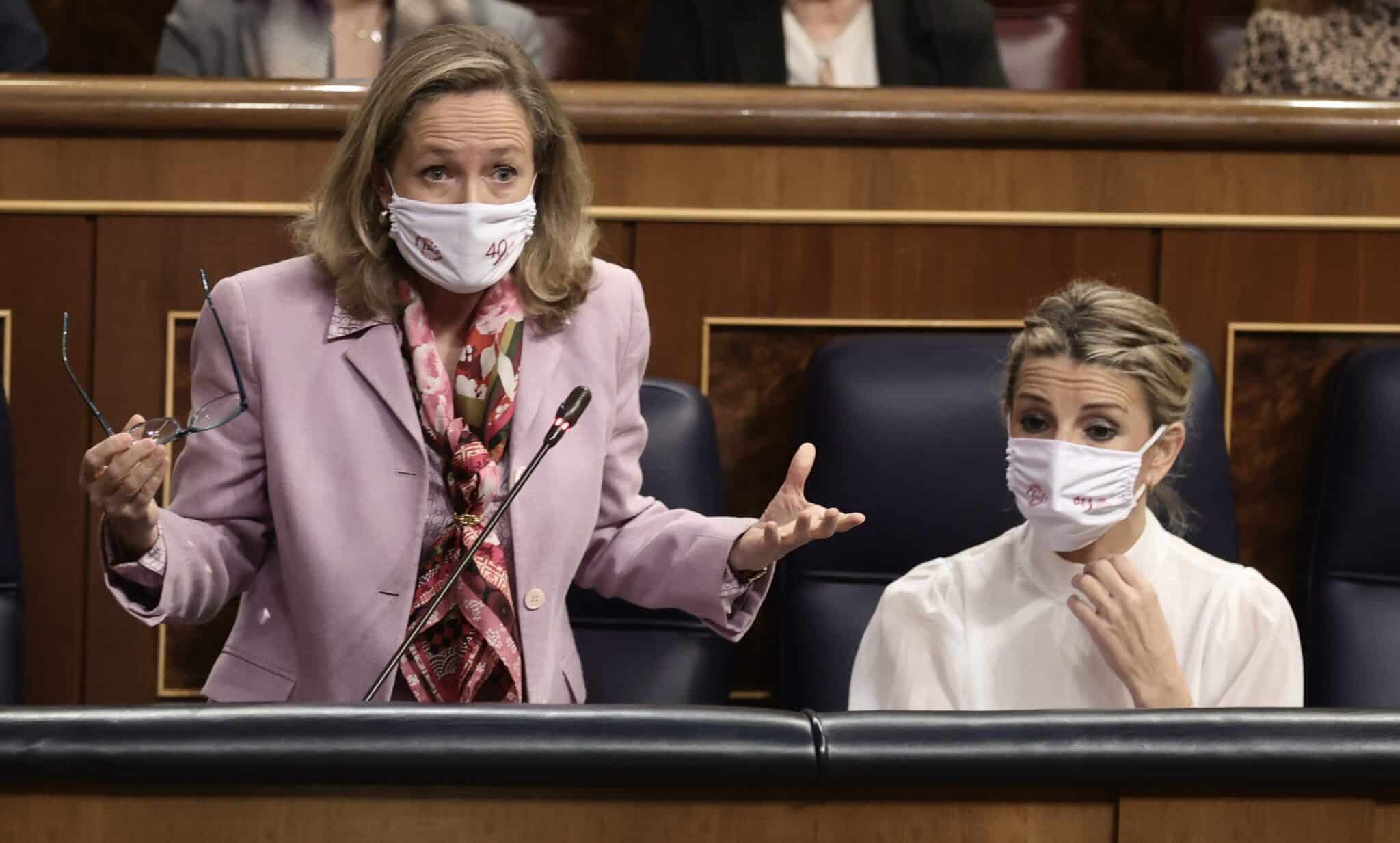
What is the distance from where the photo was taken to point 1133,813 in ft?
2.38

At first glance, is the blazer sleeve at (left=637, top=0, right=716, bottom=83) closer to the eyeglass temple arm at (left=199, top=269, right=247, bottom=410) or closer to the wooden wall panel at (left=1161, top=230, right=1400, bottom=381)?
the wooden wall panel at (left=1161, top=230, right=1400, bottom=381)

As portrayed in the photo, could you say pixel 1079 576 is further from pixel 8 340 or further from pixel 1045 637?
pixel 8 340

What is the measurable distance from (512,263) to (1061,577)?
507 mm

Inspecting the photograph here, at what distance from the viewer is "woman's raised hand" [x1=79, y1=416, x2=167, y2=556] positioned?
0.99 meters

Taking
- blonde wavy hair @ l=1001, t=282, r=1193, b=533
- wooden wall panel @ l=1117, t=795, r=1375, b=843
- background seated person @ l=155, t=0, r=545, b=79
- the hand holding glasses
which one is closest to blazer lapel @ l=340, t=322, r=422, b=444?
the hand holding glasses

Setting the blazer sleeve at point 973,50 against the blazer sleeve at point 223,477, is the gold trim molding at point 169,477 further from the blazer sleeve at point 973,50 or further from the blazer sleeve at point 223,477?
the blazer sleeve at point 973,50

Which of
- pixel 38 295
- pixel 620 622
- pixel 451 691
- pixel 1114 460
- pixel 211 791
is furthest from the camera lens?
pixel 38 295

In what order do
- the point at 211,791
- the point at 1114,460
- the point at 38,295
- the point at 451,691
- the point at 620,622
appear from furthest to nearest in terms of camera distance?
the point at 38,295 → the point at 620,622 → the point at 1114,460 → the point at 451,691 → the point at 211,791

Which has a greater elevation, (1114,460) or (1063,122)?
(1063,122)

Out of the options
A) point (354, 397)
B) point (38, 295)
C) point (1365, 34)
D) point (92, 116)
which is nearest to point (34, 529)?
point (38, 295)

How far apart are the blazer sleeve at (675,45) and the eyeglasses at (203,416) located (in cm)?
86

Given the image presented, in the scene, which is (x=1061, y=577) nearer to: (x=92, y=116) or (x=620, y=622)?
(x=620, y=622)

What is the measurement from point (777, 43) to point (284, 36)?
1.87ft

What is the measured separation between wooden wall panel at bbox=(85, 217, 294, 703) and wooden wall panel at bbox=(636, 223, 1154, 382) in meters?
0.37
